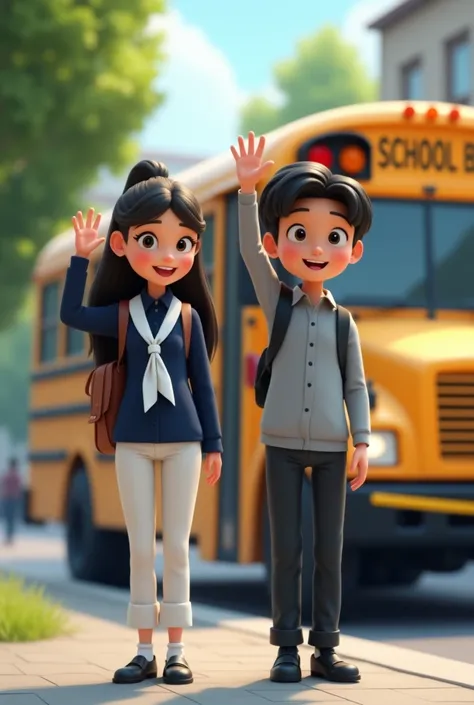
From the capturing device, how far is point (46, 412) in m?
13.4

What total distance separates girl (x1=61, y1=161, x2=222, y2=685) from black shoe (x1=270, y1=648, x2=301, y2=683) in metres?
0.34

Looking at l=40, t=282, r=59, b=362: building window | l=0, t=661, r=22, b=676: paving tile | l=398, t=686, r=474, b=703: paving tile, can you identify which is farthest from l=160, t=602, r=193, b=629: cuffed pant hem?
l=40, t=282, r=59, b=362: building window

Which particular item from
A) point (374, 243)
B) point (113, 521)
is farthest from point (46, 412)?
point (374, 243)

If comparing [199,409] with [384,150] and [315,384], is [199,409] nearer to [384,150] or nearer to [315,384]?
[315,384]

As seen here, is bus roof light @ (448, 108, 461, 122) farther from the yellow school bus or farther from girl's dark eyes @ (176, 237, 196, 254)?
girl's dark eyes @ (176, 237, 196, 254)

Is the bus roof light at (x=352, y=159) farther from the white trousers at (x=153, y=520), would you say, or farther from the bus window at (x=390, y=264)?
the white trousers at (x=153, y=520)

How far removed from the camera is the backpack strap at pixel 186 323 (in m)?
6.04

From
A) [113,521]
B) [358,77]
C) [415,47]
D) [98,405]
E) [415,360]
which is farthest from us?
[358,77]

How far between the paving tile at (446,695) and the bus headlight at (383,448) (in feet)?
8.93

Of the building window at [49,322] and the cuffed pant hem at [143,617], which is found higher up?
the building window at [49,322]

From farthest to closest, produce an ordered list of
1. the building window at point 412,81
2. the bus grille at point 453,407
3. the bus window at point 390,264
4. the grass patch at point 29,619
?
the building window at point 412,81 → the bus window at point 390,264 → the bus grille at point 453,407 → the grass patch at point 29,619

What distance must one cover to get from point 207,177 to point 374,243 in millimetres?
1267

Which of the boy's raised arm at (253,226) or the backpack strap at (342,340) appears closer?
the boy's raised arm at (253,226)

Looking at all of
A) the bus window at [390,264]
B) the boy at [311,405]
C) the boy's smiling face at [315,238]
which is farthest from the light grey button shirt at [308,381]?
the bus window at [390,264]
